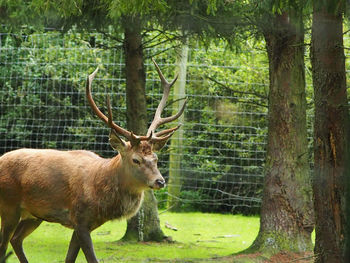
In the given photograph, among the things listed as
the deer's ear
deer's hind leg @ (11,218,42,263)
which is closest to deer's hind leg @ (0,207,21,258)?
deer's hind leg @ (11,218,42,263)

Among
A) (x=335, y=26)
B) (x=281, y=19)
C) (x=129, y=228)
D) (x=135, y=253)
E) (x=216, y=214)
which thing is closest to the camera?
(x=335, y=26)

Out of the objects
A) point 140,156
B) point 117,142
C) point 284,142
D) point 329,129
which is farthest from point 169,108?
point 329,129

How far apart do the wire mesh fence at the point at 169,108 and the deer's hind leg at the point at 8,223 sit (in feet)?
9.94

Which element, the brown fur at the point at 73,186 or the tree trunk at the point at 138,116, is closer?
the brown fur at the point at 73,186

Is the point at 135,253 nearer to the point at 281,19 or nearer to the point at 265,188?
the point at 265,188

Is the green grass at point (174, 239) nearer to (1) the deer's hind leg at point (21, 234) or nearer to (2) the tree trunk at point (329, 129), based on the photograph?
(1) the deer's hind leg at point (21, 234)

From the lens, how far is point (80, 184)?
5.89m

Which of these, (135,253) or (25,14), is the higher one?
(25,14)

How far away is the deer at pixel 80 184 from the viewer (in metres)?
5.75

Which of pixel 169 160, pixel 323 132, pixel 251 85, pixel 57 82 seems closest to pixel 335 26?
pixel 323 132

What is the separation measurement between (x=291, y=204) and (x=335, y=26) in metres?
2.72

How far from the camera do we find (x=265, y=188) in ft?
21.4

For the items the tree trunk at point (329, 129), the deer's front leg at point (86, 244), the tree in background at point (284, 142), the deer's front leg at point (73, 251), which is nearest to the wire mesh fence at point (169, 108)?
the tree in background at point (284, 142)

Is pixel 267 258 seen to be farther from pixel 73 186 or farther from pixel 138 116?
pixel 138 116
